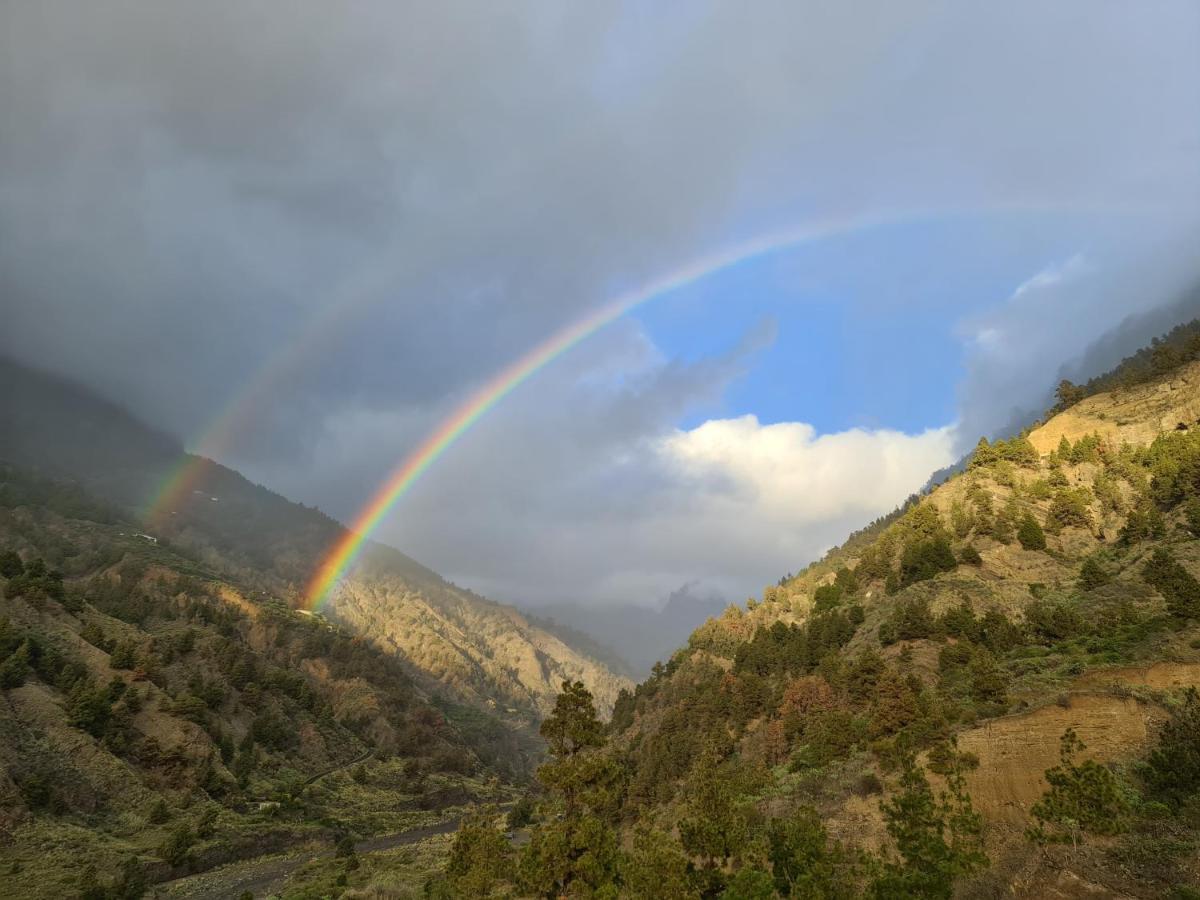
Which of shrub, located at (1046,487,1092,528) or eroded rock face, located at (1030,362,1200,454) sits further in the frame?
eroded rock face, located at (1030,362,1200,454)

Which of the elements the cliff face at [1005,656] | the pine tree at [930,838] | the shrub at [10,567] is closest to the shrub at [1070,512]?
the cliff face at [1005,656]

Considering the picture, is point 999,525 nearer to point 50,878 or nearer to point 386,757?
point 50,878

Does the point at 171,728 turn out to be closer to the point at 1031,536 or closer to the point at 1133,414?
the point at 1031,536

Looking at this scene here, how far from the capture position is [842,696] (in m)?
46.7

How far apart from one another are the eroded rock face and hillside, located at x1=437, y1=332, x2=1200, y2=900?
1.03 ft

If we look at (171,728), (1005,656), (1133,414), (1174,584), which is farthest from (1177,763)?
(171,728)

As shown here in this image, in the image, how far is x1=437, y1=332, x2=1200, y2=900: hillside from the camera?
21406 mm

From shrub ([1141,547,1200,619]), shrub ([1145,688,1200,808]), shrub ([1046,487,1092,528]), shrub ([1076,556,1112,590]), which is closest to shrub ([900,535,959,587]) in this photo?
shrub ([1046,487,1092,528])

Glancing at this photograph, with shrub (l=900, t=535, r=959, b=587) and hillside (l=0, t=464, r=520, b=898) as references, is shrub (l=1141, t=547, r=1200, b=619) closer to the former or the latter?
shrub (l=900, t=535, r=959, b=587)

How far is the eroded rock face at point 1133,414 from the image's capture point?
67.6 metres

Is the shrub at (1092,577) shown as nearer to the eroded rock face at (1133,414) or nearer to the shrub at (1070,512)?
the shrub at (1070,512)

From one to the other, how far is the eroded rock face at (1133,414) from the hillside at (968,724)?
31 centimetres

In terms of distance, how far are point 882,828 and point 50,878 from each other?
51.7 meters

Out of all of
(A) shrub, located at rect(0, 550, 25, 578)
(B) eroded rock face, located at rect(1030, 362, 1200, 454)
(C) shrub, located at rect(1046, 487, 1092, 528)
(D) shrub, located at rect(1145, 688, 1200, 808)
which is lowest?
(D) shrub, located at rect(1145, 688, 1200, 808)
